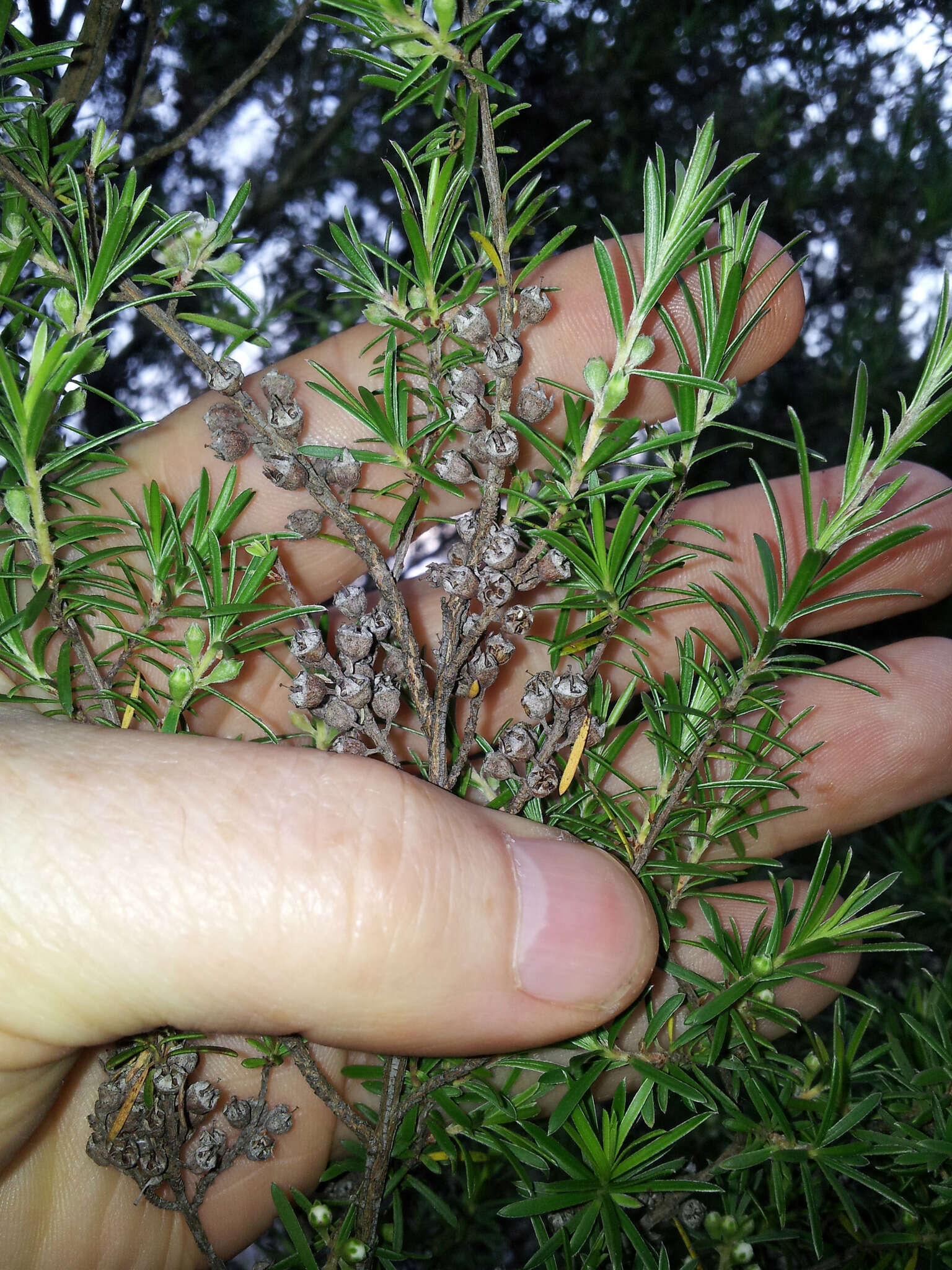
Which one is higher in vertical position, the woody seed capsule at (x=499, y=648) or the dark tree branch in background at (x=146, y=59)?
the dark tree branch in background at (x=146, y=59)

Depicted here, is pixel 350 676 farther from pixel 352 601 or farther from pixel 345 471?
pixel 345 471

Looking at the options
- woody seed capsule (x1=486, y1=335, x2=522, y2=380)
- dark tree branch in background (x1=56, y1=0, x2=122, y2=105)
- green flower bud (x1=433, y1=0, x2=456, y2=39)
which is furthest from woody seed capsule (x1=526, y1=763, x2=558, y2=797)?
dark tree branch in background (x1=56, y1=0, x2=122, y2=105)

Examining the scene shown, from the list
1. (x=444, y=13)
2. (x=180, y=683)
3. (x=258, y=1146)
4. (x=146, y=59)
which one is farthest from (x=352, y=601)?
(x=146, y=59)

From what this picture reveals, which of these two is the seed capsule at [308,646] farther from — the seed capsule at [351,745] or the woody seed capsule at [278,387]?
the woody seed capsule at [278,387]

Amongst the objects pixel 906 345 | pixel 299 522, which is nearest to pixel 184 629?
pixel 299 522

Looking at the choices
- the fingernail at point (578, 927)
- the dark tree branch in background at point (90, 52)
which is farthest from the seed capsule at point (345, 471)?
the dark tree branch in background at point (90, 52)
